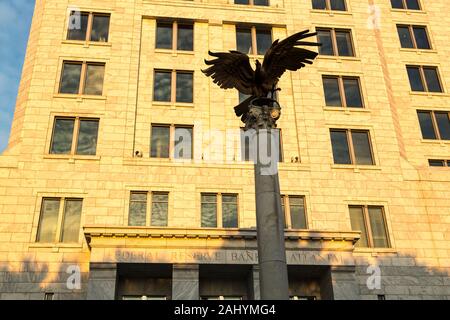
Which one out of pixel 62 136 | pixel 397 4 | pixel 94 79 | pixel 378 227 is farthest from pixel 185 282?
pixel 397 4

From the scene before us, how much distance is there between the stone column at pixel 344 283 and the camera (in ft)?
82.1

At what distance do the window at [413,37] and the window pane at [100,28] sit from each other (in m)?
21.0

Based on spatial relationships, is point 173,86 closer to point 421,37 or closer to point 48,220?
point 48,220

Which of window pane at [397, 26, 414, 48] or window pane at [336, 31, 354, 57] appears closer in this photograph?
window pane at [336, 31, 354, 57]

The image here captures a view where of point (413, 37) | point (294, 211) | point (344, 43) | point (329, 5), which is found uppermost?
point (329, 5)

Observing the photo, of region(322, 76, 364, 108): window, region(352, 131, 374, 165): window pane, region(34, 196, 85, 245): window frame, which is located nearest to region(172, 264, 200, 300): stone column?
region(34, 196, 85, 245): window frame

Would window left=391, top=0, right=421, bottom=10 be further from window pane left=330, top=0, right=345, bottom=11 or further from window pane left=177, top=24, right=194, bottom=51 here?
window pane left=177, top=24, right=194, bottom=51

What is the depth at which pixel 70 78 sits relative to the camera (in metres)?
30.9

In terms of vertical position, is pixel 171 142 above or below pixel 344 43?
below

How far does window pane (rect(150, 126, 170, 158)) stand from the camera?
1155 inches

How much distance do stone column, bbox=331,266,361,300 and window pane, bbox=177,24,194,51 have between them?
17023 mm

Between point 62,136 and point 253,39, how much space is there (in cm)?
1404

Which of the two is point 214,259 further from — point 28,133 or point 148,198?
point 28,133
